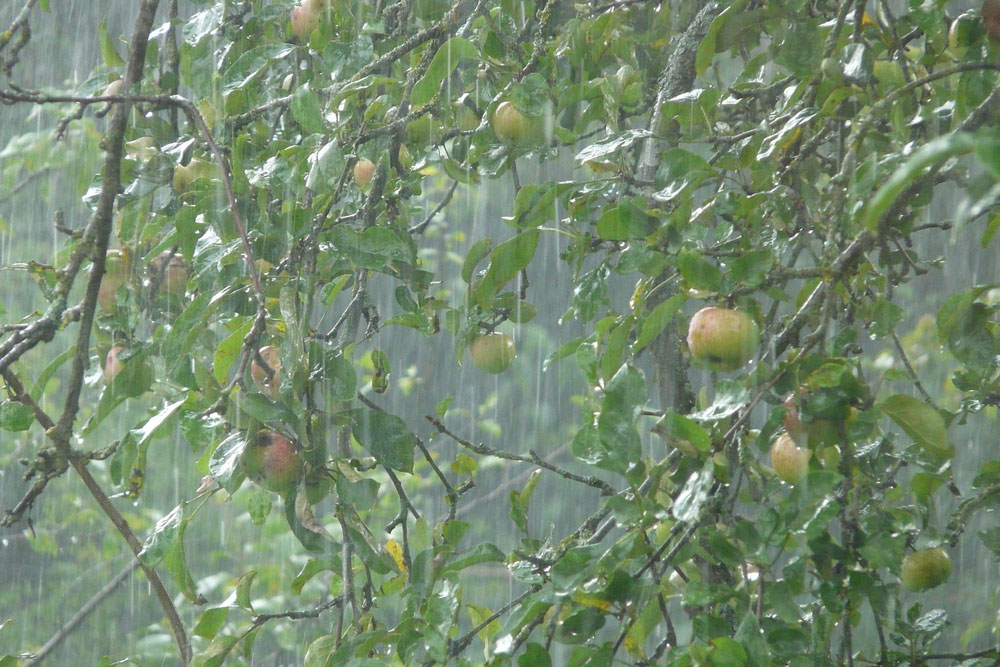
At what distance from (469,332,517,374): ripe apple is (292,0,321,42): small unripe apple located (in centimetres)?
35

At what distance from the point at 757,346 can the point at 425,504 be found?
7.31ft

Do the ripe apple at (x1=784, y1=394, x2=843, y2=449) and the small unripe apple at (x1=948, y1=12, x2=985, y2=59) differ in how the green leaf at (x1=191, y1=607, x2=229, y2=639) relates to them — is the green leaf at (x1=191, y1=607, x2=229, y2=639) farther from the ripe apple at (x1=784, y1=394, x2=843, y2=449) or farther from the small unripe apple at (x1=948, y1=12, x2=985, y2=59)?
the small unripe apple at (x1=948, y1=12, x2=985, y2=59)

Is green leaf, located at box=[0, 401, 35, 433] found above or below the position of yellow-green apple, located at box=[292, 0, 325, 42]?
below

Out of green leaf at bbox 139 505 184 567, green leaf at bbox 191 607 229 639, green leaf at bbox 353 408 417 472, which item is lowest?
green leaf at bbox 191 607 229 639

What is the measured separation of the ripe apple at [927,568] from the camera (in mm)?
821

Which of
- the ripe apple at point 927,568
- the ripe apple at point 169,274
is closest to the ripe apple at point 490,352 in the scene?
the ripe apple at point 169,274

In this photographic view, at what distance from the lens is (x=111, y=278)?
1113mm

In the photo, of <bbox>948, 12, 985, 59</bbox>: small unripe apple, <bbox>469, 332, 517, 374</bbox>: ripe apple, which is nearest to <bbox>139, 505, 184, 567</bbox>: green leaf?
<bbox>469, 332, 517, 374</bbox>: ripe apple

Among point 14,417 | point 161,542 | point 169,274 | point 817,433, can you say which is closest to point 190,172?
point 169,274

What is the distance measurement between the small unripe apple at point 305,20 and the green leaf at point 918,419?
0.68m

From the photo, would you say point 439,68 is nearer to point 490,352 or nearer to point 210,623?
point 490,352

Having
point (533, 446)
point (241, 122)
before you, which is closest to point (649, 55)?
point (241, 122)

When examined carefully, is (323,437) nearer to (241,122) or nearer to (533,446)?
(241,122)

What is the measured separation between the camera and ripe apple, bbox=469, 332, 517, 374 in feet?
3.47
